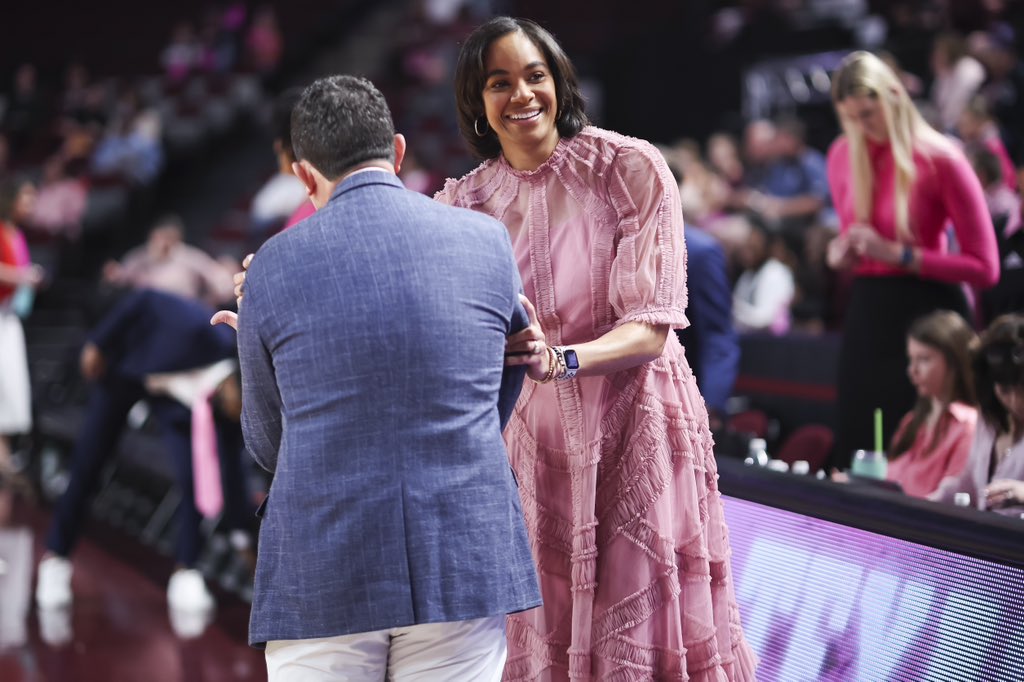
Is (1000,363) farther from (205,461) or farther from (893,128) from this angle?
(205,461)

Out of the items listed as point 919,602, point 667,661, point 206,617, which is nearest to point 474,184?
point 667,661

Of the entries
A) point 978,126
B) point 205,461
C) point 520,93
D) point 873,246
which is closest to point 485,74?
point 520,93

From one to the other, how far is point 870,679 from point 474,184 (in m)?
1.30

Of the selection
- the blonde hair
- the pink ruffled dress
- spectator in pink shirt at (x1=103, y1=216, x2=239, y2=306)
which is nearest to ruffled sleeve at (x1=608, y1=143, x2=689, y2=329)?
the pink ruffled dress

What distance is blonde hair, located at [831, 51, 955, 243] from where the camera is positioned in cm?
377

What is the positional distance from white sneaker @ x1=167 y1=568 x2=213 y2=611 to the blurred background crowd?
21 centimetres

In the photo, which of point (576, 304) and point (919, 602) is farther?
point (919, 602)

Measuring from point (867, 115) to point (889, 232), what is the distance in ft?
1.21

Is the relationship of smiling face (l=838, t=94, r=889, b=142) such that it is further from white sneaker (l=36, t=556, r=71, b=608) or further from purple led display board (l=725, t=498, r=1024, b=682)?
white sneaker (l=36, t=556, r=71, b=608)

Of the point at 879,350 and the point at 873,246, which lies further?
the point at 879,350

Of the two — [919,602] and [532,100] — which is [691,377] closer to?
[532,100]

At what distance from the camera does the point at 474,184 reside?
2.38m

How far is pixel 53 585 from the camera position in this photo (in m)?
5.57

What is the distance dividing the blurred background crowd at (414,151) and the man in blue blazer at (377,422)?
166cm
